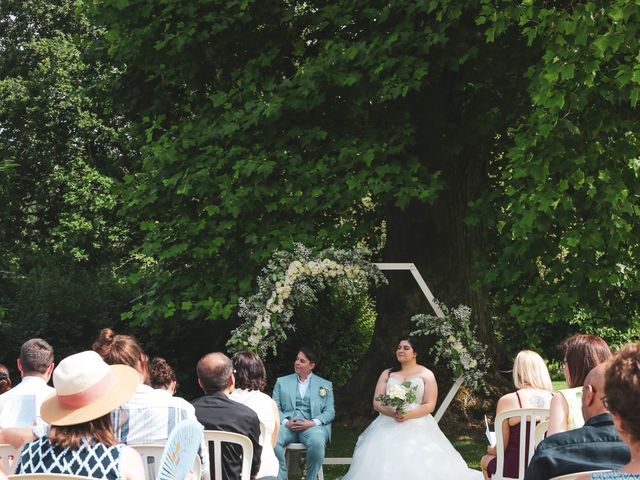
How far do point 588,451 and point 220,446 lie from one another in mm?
2788

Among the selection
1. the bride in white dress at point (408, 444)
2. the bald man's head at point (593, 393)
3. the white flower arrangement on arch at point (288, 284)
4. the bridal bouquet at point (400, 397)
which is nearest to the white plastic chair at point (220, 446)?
the bald man's head at point (593, 393)

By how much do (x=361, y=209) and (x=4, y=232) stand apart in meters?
15.3

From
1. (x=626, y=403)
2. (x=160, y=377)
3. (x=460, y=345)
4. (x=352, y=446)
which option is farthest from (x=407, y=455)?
(x=626, y=403)

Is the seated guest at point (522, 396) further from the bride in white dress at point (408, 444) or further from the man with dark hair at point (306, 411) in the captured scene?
the man with dark hair at point (306, 411)

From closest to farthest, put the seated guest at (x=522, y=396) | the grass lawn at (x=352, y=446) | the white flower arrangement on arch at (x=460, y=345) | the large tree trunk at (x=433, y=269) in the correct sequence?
the seated guest at (x=522, y=396) < the white flower arrangement on arch at (x=460, y=345) < the grass lawn at (x=352, y=446) < the large tree trunk at (x=433, y=269)

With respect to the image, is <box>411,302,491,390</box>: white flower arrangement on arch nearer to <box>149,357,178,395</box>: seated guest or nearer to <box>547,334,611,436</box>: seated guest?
<box>149,357,178,395</box>: seated guest

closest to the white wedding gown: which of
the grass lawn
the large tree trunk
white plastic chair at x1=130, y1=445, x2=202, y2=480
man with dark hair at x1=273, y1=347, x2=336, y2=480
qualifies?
man with dark hair at x1=273, y1=347, x2=336, y2=480

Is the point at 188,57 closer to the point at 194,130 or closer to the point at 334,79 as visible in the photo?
the point at 194,130

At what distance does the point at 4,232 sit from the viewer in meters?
26.8

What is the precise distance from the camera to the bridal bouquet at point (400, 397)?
30.5 ft

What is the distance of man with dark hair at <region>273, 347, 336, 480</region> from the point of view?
30.6 feet

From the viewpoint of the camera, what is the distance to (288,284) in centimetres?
1039

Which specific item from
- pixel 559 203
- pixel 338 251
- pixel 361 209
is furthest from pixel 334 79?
pixel 361 209

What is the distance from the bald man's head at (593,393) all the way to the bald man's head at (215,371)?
280 cm
